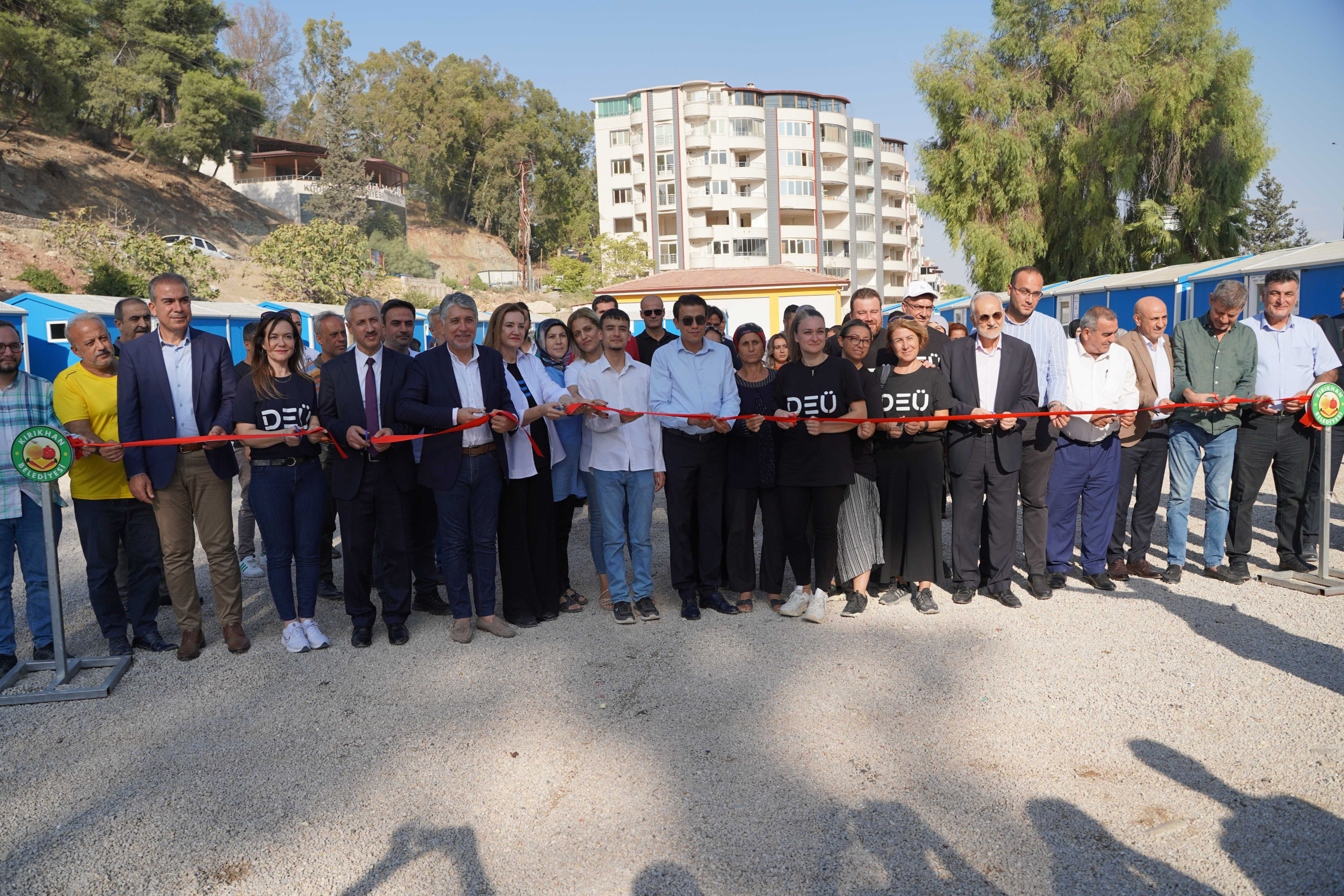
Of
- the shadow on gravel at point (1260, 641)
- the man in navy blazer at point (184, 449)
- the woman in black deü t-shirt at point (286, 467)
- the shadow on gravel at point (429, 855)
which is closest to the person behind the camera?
the shadow on gravel at point (429, 855)

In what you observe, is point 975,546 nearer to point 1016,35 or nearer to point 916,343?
point 916,343

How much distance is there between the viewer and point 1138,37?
2575 cm

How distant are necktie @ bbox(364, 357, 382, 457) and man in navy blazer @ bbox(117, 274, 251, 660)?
0.79m

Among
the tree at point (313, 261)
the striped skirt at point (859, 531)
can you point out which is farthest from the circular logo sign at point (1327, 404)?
the tree at point (313, 261)

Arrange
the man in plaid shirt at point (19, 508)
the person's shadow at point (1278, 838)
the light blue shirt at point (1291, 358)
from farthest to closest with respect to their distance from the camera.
A: 1. the light blue shirt at point (1291, 358)
2. the man in plaid shirt at point (19, 508)
3. the person's shadow at point (1278, 838)

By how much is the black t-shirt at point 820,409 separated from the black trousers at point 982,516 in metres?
0.89

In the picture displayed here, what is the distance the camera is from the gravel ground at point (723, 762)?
3.17 metres

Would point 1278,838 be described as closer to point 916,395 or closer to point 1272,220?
point 916,395

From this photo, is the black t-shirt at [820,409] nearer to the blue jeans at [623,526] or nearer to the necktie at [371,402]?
the blue jeans at [623,526]

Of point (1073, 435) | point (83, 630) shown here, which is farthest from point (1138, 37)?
point (83, 630)

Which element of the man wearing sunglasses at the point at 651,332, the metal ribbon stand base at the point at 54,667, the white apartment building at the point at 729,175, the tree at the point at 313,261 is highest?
the white apartment building at the point at 729,175

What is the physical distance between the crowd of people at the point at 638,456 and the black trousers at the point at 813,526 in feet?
0.06

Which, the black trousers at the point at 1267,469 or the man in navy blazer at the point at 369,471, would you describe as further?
the black trousers at the point at 1267,469

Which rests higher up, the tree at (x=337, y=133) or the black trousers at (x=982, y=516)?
the tree at (x=337, y=133)
